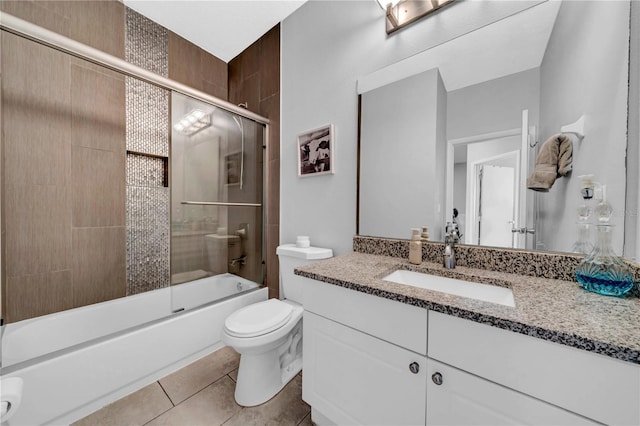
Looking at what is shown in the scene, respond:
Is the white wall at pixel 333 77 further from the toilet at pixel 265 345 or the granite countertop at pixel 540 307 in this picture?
the granite countertop at pixel 540 307

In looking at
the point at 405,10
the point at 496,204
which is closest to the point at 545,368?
the point at 496,204

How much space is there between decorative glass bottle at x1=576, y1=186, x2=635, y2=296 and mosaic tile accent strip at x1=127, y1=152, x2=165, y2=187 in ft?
8.45

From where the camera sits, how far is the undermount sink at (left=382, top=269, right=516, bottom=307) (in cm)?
89

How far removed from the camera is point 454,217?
46.1 inches

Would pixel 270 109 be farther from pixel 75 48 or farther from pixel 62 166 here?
pixel 62 166

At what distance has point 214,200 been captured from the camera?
2029 mm

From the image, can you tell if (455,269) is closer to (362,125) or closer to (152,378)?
(362,125)

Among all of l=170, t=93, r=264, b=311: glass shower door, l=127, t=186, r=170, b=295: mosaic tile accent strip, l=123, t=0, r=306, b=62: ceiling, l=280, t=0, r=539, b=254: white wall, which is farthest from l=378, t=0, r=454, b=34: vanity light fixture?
l=127, t=186, r=170, b=295: mosaic tile accent strip

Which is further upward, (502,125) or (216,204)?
(502,125)

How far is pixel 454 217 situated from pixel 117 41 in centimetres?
261

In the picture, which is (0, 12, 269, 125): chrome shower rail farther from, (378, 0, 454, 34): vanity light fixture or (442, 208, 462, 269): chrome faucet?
(442, 208, 462, 269): chrome faucet

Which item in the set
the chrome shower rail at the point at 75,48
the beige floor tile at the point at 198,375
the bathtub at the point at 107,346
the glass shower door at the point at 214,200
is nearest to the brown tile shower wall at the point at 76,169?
the bathtub at the point at 107,346

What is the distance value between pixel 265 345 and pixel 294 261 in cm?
58

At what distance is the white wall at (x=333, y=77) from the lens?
1.28 m
